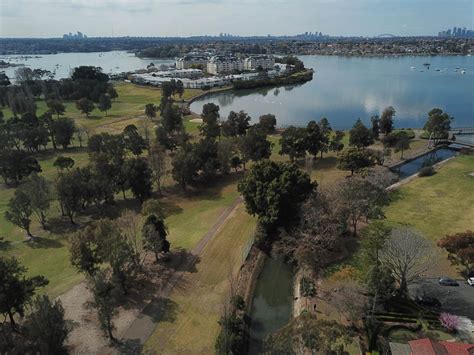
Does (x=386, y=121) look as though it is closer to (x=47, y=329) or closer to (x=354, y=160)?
(x=354, y=160)

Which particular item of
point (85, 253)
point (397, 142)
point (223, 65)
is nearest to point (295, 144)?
point (397, 142)

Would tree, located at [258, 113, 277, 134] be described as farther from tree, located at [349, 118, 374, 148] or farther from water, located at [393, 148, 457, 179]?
water, located at [393, 148, 457, 179]

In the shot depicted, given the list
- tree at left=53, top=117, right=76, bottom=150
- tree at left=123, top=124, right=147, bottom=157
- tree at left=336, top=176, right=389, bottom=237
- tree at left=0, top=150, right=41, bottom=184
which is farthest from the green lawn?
tree at left=53, top=117, right=76, bottom=150

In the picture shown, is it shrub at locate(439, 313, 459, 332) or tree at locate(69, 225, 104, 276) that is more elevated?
tree at locate(69, 225, 104, 276)

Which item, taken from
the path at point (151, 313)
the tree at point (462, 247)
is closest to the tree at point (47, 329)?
the path at point (151, 313)

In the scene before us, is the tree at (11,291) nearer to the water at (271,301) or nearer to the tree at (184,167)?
the water at (271,301)

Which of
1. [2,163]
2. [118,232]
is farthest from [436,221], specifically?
[2,163]
